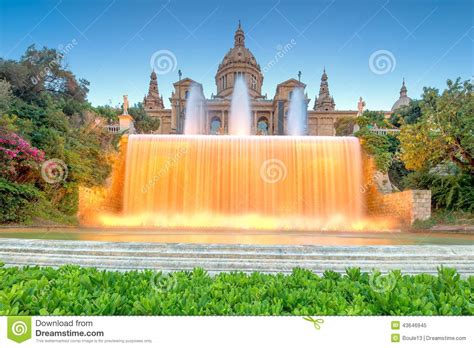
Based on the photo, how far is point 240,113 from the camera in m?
60.6

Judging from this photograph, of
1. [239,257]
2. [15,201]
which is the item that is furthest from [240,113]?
[239,257]

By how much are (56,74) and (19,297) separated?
24642 mm

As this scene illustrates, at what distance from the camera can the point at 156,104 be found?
7431cm

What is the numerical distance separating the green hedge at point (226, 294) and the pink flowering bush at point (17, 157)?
10.8 m

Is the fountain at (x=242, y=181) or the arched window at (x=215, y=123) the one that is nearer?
the fountain at (x=242, y=181)

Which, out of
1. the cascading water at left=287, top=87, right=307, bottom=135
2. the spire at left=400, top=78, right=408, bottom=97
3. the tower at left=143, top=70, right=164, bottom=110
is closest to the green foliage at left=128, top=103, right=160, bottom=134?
the cascading water at left=287, top=87, right=307, bottom=135

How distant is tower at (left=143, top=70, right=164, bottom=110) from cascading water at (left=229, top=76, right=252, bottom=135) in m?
17.1

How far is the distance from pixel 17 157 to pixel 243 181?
30.0 feet

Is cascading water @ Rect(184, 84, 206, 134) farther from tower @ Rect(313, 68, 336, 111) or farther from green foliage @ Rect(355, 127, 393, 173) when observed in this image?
green foliage @ Rect(355, 127, 393, 173)

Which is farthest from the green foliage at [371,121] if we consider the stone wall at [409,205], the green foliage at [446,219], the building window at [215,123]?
the building window at [215,123]

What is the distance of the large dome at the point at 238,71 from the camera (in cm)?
7325

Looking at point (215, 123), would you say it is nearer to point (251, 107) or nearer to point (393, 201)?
point (251, 107)

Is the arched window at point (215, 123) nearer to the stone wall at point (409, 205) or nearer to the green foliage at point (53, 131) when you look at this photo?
the green foliage at point (53, 131)
